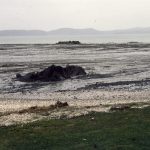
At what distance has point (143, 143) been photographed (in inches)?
560

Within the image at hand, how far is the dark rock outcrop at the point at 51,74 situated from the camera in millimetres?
37031

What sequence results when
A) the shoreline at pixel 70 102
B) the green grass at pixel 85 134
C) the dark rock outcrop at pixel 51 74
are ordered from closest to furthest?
the green grass at pixel 85 134 < the shoreline at pixel 70 102 < the dark rock outcrop at pixel 51 74

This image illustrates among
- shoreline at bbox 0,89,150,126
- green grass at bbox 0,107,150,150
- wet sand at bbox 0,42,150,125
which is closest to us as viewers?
green grass at bbox 0,107,150,150

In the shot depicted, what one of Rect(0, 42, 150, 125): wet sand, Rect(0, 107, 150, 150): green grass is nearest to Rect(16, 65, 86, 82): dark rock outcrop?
Rect(0, 42, 150, 125): wet sand

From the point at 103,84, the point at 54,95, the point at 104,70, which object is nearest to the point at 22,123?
the point at 54,95

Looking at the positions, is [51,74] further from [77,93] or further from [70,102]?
[70,102]

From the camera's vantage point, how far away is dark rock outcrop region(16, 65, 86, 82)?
37.0 metres

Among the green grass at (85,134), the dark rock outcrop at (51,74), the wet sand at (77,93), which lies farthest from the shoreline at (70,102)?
the dark rock outcrop at (51,74)

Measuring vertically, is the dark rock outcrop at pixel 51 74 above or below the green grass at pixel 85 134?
below

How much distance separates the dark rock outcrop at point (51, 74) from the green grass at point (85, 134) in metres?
18.8

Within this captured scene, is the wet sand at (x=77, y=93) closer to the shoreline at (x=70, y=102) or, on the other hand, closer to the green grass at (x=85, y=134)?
the shoreline at (x=70, y=102)

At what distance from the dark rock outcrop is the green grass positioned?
61.6 feet

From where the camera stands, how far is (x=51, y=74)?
37.7m

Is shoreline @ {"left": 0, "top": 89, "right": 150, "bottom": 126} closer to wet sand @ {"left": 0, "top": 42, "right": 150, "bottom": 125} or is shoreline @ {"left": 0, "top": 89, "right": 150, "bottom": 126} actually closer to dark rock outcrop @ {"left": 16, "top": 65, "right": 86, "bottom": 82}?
wet sand @ {"left": 0, "top": 42, "right": 150, "bottom": 125}
